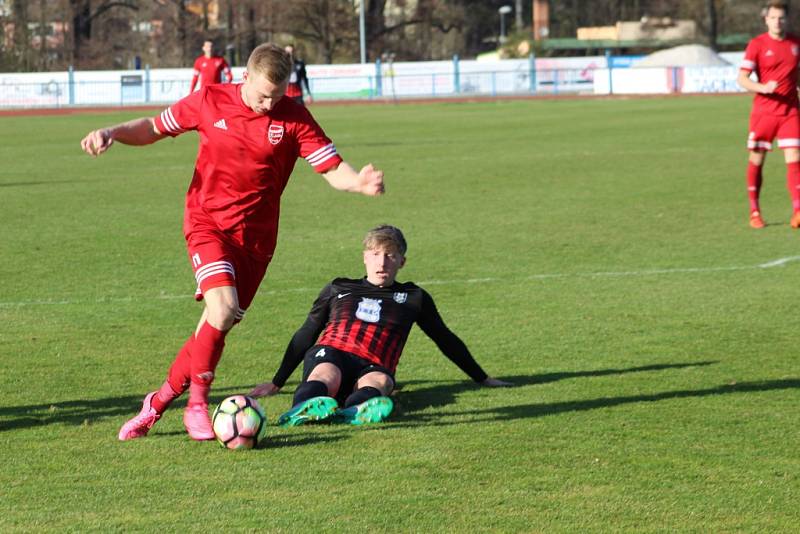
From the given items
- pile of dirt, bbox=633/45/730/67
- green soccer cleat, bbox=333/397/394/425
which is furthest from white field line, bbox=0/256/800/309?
pile of dirt, bbox=633/45/730/67

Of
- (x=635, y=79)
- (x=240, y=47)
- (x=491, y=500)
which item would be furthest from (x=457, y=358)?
(x=240, y=47)

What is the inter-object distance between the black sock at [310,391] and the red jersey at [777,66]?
26.1 feet

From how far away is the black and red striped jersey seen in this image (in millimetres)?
6316

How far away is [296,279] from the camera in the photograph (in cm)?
1010

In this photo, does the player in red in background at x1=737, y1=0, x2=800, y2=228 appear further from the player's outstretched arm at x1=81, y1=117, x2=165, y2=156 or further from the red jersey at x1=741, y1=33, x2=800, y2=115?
the player's outstretched arm at x1=81, y1=117, x2=165, y2=156

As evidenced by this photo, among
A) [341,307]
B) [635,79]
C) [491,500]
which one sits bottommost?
[491,500]

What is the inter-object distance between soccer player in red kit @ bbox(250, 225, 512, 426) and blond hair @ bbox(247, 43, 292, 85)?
120 cm

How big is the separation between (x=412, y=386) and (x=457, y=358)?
32 cm

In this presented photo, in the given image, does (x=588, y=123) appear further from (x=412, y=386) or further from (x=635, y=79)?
(x=412, y=386)

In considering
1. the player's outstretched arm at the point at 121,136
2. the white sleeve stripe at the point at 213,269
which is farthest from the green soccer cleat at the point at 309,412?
the player's outstretched arm at the point at 121,136

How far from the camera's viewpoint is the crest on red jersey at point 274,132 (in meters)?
5.50

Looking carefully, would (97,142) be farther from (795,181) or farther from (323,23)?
(323,23)

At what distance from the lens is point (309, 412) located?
5.68 m

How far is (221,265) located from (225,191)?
35 cm
